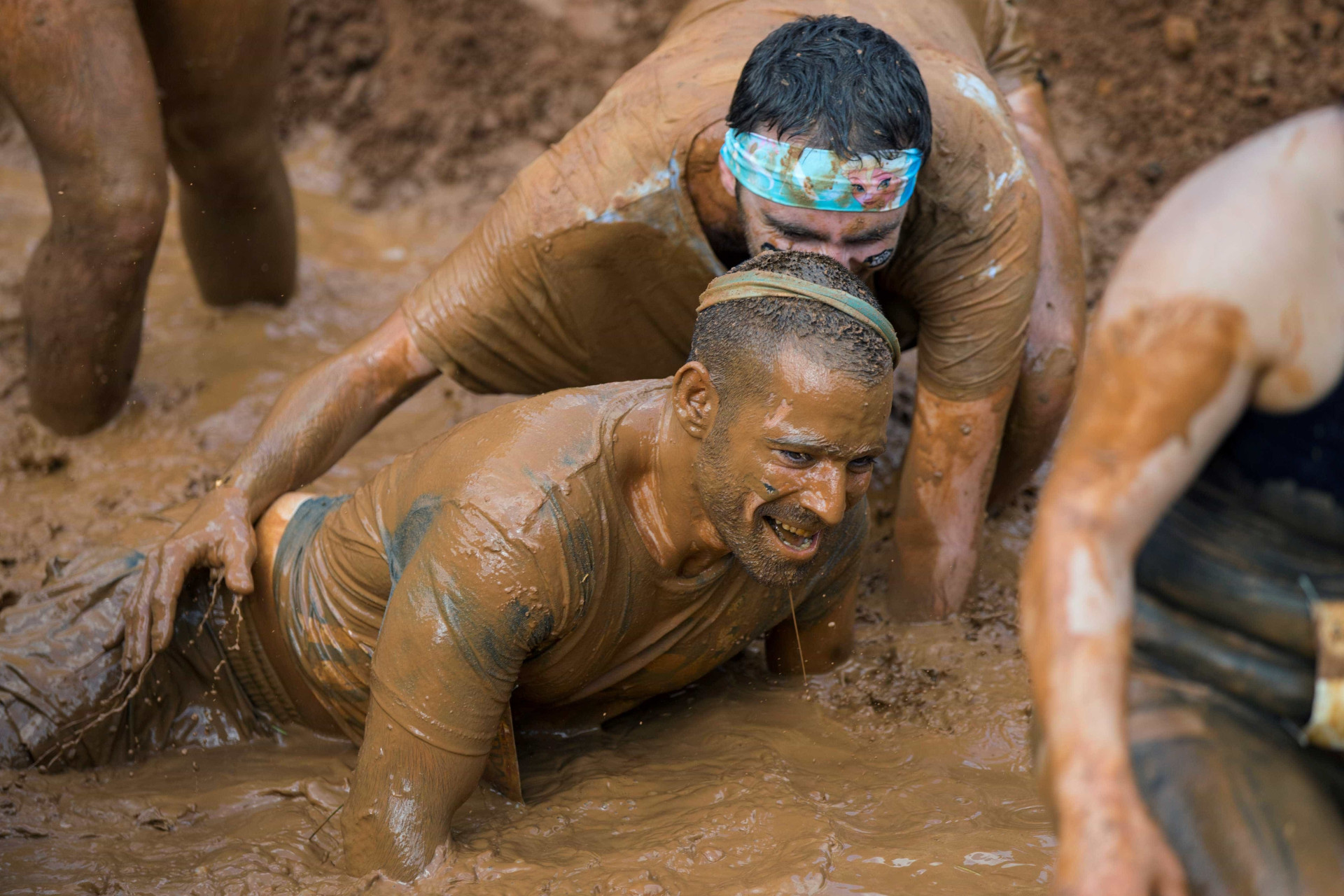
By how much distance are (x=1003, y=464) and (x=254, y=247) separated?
2863 mm

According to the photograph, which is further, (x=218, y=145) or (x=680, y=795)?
(x=218, y=145)

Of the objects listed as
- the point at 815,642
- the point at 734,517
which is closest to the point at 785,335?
the point at 734,517

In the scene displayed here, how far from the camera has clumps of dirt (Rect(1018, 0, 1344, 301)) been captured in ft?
19.2

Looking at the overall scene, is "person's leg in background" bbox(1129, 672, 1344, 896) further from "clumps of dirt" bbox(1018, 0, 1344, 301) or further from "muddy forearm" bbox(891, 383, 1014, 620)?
"clumps of dirt" bbox(1018, 0, 1344, 301)

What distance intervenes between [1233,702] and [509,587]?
1.32m

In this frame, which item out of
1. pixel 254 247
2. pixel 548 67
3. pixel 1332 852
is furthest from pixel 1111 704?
pixel 548 67

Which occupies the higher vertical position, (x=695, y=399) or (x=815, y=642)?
(x=695, y=399)

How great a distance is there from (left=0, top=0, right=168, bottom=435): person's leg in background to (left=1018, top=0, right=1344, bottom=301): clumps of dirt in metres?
3.59

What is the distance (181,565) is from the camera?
3.25 m

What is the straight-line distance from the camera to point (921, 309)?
3646 mm

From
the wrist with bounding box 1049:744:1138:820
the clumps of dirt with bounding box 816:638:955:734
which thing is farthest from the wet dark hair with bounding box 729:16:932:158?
the wrist with bounding box 1049:744:1138:820

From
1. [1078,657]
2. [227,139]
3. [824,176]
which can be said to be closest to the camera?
[1078,657]

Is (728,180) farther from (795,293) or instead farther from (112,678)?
(112,678)

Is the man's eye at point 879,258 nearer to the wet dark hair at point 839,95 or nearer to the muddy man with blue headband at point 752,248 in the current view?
the muddy man with blue headband at point 752,248
